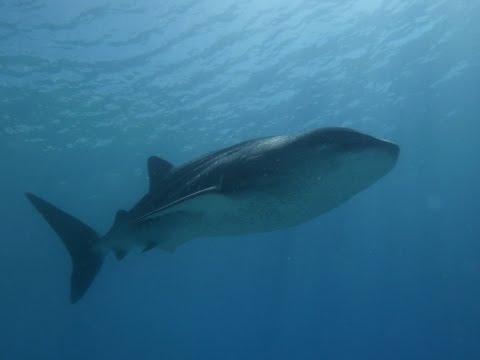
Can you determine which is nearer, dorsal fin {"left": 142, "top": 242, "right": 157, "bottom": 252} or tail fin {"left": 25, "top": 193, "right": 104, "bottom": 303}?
dorsal fin {"left": 142, "top": 242, "right": 157, "bottom": 252}

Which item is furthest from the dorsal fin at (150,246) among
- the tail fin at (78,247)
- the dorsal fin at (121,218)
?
the tail fin at (78,247)

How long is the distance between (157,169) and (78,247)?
7.31 ft

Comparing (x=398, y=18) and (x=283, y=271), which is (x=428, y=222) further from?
(x=398, y=18)

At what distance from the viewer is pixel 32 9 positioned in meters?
16.5

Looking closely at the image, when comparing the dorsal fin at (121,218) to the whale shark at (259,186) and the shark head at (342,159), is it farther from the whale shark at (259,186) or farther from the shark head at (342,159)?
the shark head at (342,159)

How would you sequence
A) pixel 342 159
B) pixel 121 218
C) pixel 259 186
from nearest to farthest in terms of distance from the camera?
pixel 342 159, pixel 259 186, pixel 121 218

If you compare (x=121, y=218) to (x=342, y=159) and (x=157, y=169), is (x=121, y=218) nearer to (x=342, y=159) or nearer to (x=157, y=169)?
(x=157, y=169)

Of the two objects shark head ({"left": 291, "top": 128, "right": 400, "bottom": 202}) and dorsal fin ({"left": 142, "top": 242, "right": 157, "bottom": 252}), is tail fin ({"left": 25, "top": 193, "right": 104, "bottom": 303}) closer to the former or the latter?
dorsal fin ({"left": 142, "top": 242, "right": 157, "bottom": 252})

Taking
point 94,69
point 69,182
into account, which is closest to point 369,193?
point 69,182

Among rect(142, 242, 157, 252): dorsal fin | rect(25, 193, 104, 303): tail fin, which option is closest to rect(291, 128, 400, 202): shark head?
rect(142, 242, 157, 252): dorsal fin

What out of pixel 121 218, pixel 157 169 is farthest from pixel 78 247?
pixel 157 169

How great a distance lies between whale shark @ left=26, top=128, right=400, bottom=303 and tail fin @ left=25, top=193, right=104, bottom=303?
72 millimetres

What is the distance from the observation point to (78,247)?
7.83 m

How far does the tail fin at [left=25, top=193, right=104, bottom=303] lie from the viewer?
758 centimetres
